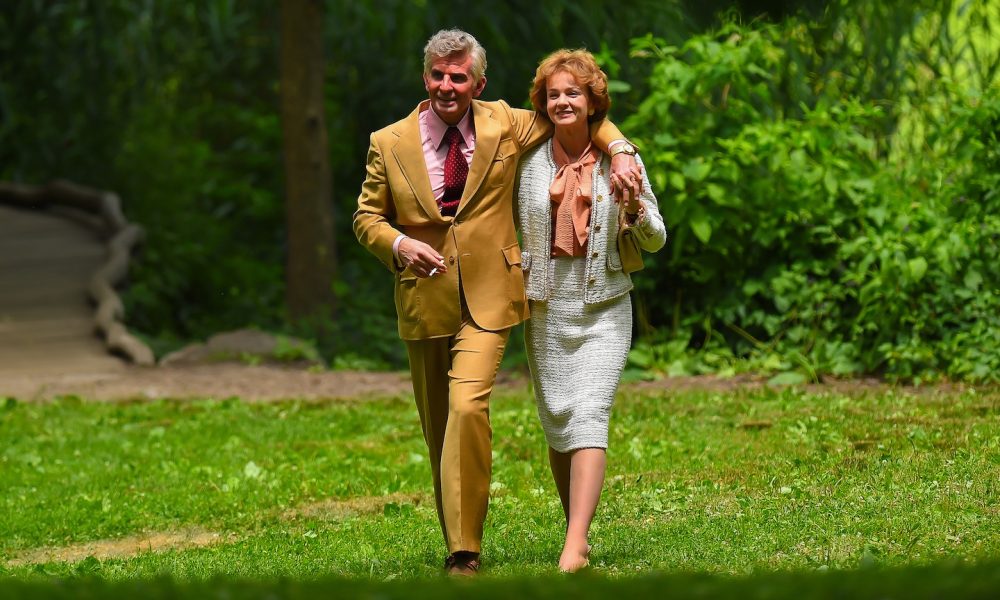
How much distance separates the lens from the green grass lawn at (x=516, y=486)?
552cm

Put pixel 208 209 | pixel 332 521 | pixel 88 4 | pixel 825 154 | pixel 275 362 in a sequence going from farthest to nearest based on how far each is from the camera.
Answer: pixel 208 209
pixel 88 4
pixel 275 362
pixel 825 154
pixel 332 521

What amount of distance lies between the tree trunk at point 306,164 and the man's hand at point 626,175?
8.82 metres

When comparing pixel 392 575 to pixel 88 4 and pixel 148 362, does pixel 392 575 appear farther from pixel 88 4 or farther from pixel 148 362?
pixel 88 4

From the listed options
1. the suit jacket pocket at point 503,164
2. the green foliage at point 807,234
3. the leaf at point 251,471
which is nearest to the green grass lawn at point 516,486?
the leaf at point 251,471

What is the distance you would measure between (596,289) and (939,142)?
642 centimetres

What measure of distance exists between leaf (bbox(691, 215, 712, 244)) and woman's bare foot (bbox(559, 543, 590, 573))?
534 cm

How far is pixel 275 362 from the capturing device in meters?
12.5

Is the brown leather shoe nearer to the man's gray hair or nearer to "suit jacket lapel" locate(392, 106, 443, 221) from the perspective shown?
"suit jacket lapel" locate(392, 106, 443, 221)

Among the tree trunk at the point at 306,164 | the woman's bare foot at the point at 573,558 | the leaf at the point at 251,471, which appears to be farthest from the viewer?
the tree trunk at the point at 306,164

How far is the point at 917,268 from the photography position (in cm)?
952

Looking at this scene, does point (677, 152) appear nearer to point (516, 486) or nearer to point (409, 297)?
point (516, 486)

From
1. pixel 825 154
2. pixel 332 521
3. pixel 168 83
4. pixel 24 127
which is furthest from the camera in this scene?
pixel 168 83

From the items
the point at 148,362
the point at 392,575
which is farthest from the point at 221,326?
the point at 392,575

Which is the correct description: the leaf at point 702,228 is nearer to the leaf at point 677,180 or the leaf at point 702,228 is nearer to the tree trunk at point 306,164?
the leaf at point 677,180
